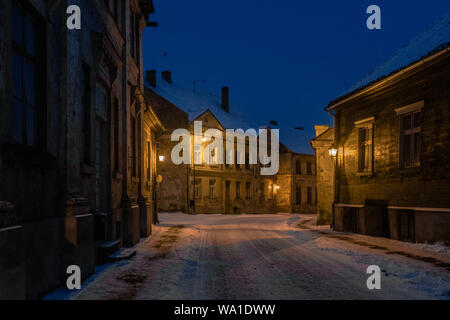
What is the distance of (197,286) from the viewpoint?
7039 mm

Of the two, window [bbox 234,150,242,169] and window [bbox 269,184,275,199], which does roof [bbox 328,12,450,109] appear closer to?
window [bbox 234,150,242,169]

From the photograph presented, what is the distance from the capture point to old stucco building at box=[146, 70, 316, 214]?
122 feet

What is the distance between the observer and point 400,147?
1558cm

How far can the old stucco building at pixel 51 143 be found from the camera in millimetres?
5160

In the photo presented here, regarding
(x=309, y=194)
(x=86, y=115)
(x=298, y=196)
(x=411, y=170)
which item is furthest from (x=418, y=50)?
(x=309, y=194)

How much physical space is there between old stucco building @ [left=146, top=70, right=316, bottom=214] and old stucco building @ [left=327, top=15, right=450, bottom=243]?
1847 cm

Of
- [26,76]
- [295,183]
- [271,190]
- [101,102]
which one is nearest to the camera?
[26,76]

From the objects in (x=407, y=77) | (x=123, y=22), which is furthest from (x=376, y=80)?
(x=123, y=22)

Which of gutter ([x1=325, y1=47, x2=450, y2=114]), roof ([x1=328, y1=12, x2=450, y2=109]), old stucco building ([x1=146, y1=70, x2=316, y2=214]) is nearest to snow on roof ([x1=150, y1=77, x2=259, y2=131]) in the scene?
old stucco building ([x1=146, y1=70, x2=316, y2=214])

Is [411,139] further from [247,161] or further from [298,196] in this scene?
[298,196]

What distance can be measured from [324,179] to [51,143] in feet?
72.4

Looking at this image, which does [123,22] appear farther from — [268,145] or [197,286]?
[268,145]

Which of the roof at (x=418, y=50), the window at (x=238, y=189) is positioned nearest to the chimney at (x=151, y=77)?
the window at (x=238, y=189)
